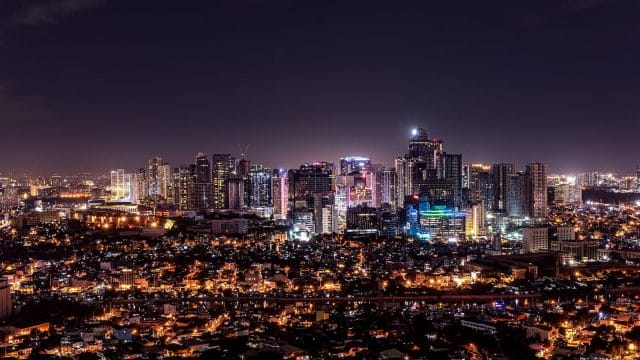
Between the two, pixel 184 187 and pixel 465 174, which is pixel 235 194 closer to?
pixel 184 187

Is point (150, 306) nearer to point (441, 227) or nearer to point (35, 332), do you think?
point (35, 332)

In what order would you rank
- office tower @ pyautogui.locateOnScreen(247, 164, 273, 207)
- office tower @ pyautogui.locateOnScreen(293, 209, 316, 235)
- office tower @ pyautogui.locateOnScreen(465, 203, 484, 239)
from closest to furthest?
office tower @ pyautogui.locateOnScreen(465, 203, 484, 239) < office tower @ pyautogui.locateOnScreen(293, 209, 316, 235) < office tower @ pyautogui.locateOnScreen(247, 164, 273, 207)

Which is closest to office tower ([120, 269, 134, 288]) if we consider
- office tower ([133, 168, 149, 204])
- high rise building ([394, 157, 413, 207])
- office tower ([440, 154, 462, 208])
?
high rise building ([394, 157, 413, 207])

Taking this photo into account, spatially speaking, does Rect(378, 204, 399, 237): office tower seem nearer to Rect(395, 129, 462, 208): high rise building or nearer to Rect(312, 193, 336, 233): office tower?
Rect(312, 193, 336, 233): office tower

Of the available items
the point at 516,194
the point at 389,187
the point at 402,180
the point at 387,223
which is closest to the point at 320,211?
the point at 387,223

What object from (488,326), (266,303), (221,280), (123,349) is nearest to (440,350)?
(488,326)

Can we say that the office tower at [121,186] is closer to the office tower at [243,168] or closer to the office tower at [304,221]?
the office tower at [243,168]

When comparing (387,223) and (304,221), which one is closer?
(387,223)

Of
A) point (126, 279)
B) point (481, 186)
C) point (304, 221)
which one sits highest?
point (481, 186)
